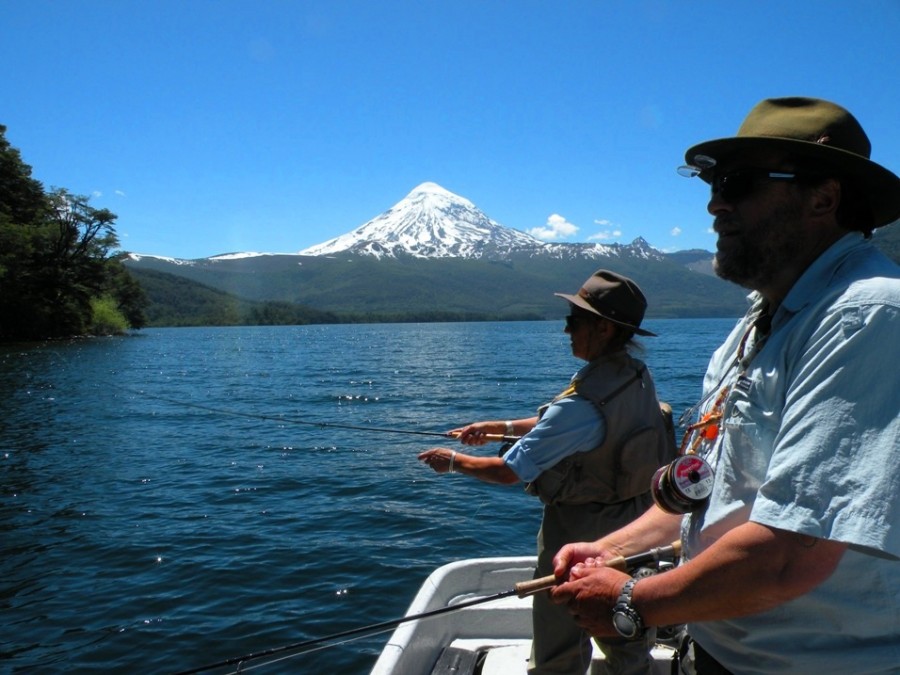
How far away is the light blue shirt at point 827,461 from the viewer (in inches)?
60.7

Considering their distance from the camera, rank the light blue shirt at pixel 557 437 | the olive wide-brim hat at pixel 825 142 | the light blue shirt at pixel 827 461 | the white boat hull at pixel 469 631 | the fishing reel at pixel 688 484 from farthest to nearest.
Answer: the white boat hull at pixel 469 631 < the light blue shirt at pixel 557 437 < the fishing reel at pixel 688 484 < the olive wide-brim hat at pixel 825 142 < the light blue shirt at pixel 827 461

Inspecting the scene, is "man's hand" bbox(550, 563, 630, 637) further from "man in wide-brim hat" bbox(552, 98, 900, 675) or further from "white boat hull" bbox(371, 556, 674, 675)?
"white boat hull" bbox(371, 556, 674, 675)

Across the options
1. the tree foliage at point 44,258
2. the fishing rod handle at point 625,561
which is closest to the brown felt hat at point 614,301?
the fishing rod handle at point 625,561

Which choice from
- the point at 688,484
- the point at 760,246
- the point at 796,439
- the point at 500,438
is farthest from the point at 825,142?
the point at 500,438

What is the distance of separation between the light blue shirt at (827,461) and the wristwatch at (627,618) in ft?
0.82

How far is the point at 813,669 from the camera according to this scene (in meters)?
1.77

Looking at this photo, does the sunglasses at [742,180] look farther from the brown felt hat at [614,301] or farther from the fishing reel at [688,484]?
the brown felt hat at [614,301]

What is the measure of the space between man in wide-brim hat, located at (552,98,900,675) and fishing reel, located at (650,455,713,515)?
0.01 metres

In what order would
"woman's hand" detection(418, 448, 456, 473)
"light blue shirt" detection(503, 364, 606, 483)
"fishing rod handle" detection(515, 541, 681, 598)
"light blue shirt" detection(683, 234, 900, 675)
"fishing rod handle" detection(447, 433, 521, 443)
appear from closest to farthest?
"light blue shirt" detection(683, 234, 900, 675), "fishing rod handle" detection(515, 541, 681, 598), "light blue shirt" detection(503, 364, 606, 483), "woman's hand" detection(418, 448, 456, 473), "fishing rod handle" detection(447, 433, 521, 443)

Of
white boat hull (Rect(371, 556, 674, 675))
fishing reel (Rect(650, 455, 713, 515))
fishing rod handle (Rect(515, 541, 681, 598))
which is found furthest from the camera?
white boat hull (Rect(371, 556, 674, 675))

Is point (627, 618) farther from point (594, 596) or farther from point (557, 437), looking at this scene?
point (557, 437)

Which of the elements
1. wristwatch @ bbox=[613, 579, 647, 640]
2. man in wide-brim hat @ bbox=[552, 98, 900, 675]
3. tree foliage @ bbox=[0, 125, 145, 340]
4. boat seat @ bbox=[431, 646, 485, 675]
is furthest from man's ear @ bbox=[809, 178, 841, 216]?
tree foliage @ bbox=[0, 125, 145, 340]

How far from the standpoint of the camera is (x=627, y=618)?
192 cm

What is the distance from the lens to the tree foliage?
61469 millimetres
